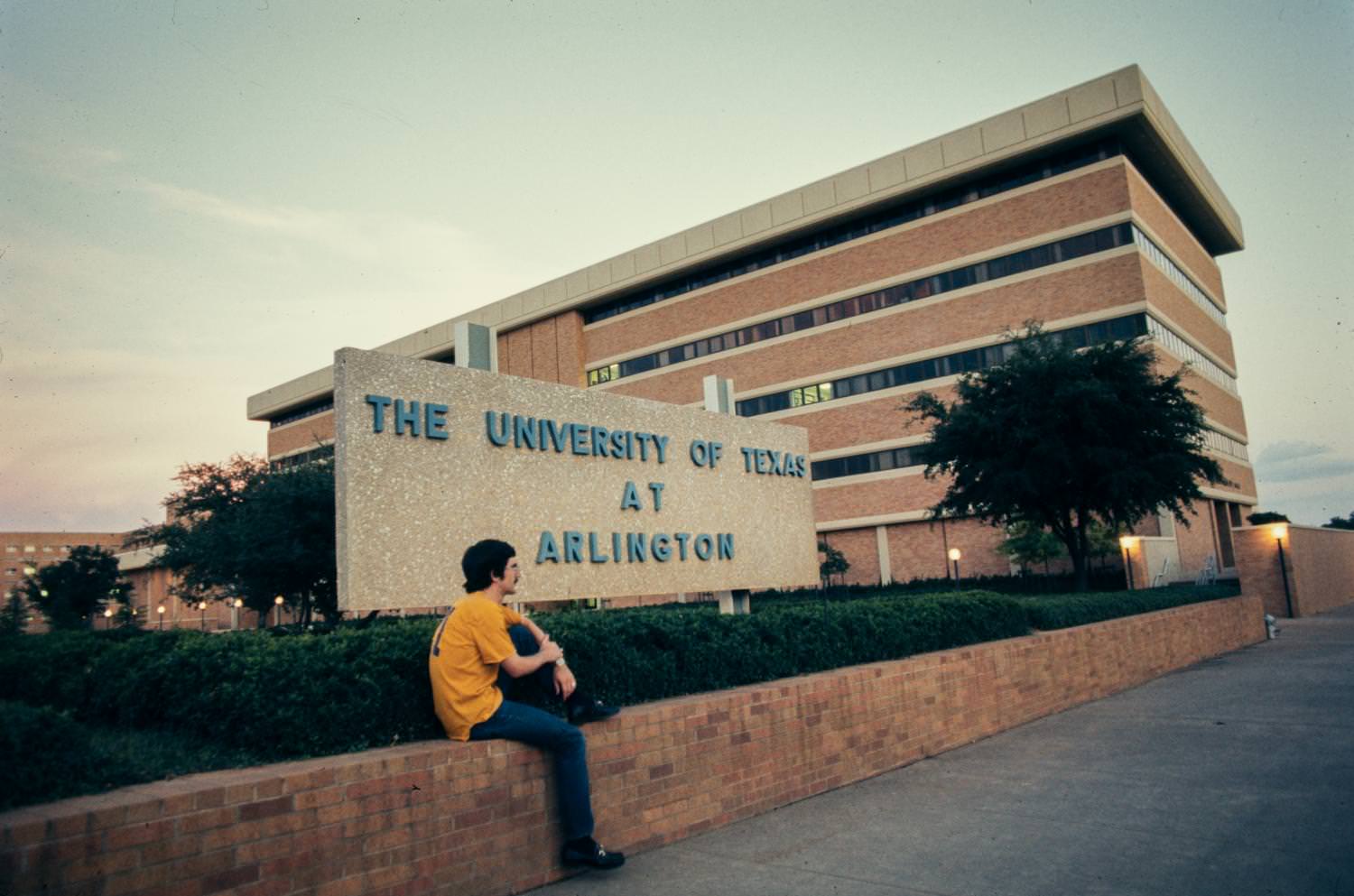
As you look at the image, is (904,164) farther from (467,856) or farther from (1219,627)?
(467,856)

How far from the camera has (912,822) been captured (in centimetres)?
577

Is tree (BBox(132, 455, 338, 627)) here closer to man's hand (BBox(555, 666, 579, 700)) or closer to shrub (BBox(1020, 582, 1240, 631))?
shrub (BBox(1020, 582, 1240, 631))

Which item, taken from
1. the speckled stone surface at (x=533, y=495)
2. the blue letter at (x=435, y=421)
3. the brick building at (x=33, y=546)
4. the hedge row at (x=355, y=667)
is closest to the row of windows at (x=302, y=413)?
the brick building at (x=33, y=546)

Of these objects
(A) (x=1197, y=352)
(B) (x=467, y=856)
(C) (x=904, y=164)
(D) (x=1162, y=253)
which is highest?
(C) (x=904, y=164)

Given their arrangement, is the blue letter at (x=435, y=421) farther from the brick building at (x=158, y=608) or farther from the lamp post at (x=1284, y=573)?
the brick building at (x=158, y=608)

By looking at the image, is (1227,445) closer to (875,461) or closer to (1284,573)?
(875,461)

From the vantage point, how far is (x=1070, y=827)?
5.55 m

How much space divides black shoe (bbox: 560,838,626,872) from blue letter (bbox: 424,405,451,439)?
302 centimetres

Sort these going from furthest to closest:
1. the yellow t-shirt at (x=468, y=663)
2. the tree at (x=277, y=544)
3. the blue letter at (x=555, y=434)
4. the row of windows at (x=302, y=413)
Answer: the row of windows at (x=302, y=413), the tree at (x=277, y=544), the blue letter at (x=555, y=434), the yellow t-shirt at (x=468, y=663)

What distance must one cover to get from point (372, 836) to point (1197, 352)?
1763 inches

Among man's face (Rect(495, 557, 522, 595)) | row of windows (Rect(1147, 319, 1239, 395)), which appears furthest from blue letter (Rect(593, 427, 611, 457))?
row of windows (Rect(1147, 319, 1239, 395))

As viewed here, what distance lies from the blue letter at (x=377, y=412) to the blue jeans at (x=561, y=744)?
2.32 m

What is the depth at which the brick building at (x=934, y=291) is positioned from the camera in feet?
116

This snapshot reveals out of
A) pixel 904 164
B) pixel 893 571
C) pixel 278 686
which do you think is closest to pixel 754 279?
pixel 904 164
